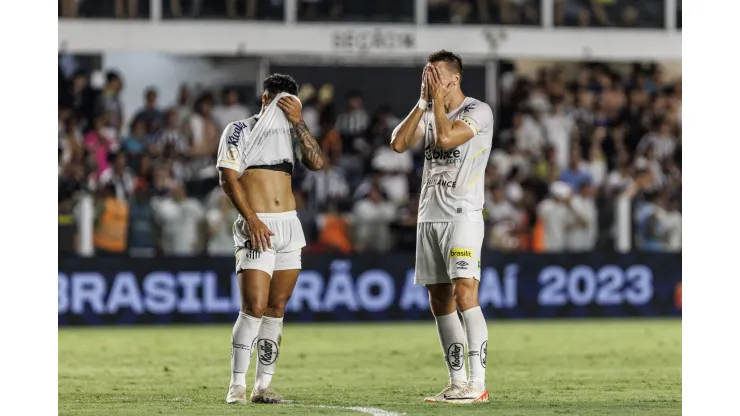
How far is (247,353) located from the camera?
889 cm

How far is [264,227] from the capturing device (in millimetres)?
8961

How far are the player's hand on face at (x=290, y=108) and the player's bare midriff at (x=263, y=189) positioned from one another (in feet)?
1.26

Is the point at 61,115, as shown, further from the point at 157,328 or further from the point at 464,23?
the point at 464,23

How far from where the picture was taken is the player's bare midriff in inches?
358

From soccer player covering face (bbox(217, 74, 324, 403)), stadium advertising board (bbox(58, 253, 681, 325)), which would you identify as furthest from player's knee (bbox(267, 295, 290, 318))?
stadium advertising board (bbox(58, 253, 681, 325))

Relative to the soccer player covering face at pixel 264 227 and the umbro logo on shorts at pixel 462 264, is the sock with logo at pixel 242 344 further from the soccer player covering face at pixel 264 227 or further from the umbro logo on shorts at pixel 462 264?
the umbro logo on shorts at pixel 462 264

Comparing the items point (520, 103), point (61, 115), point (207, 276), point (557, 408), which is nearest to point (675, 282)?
point (520, 103)

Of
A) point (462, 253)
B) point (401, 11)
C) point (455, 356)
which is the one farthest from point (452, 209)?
point (401, 11)

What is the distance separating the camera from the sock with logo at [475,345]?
898 cm

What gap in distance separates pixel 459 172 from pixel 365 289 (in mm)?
9818

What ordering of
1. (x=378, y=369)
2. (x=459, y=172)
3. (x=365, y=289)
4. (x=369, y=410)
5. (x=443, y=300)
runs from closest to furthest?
(x=369, y=410)
(x=459, y=172)
(x=443, y=300)
(x=378, y=369)
(x=365, y=289)

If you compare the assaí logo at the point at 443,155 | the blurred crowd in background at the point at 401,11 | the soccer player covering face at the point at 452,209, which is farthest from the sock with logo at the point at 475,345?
the blurred crowd in background at the point at 401,11

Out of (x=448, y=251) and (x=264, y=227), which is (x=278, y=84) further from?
(x=448, y=251)

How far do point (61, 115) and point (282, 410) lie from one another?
12.4 meters
